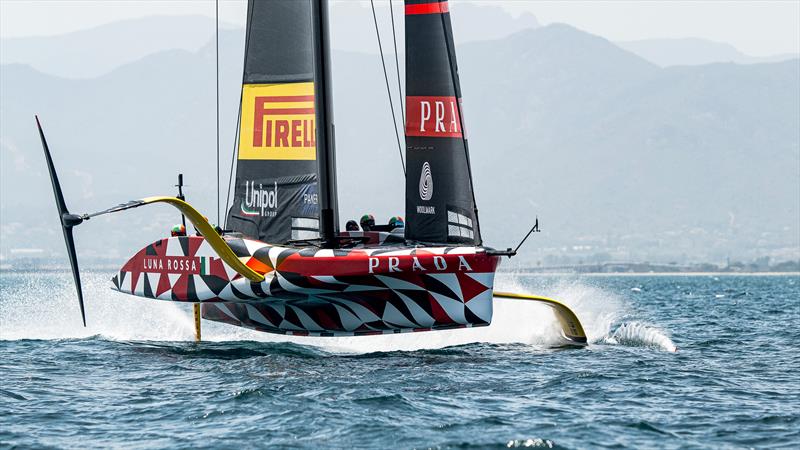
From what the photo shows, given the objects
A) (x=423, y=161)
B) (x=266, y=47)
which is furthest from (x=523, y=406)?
(x=266, y=47)

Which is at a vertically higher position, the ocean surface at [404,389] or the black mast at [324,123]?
the black mast at [324,123]

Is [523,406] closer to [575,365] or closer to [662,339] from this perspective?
[575,365]

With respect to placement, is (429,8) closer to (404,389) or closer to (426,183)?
(426,183)

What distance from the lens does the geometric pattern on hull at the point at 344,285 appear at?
15.9m

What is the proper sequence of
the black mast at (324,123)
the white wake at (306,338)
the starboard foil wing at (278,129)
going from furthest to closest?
1. the white wake at (306,338)
2. the starboard foil wing at (278,129)
3. the black mast at (324,123)

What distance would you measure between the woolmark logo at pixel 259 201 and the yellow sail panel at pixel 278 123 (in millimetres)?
507

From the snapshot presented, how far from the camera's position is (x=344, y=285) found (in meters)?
16.0

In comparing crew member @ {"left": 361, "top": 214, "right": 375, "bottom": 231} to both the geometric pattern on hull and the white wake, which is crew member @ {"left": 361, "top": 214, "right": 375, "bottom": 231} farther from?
the geometric pattern on hull

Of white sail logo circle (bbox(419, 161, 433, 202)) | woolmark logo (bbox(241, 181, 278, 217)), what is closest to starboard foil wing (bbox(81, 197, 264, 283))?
woolmark logo (bbox(241, 181, 278, 217))

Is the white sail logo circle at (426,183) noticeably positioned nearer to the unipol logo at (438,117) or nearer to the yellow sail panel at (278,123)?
the unipol logo at (438,117)

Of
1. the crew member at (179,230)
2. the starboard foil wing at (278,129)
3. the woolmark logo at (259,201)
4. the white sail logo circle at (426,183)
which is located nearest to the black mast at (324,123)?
the starboard foil wing at (278,129)

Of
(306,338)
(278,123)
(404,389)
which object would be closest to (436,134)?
(278,123)

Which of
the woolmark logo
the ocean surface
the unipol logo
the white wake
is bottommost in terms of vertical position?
the ocean surface

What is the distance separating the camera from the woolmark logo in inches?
731
